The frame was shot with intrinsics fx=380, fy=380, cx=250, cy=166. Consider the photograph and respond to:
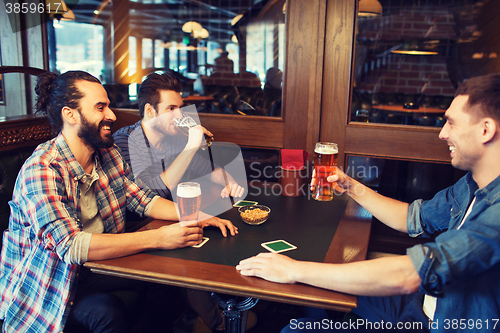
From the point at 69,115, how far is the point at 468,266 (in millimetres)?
1541

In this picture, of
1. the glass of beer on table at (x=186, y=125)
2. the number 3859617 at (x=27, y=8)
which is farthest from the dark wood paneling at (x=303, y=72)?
the number 3859617 at (x=27, y=8)

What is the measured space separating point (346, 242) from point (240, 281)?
49cm

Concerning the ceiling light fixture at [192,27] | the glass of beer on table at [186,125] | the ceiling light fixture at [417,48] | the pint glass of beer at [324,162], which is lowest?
the pint glass of beer at [324,162]

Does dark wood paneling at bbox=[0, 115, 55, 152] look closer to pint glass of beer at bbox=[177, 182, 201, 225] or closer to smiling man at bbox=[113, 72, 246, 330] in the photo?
smiling man at bbox=[113, 72, 246, 330]

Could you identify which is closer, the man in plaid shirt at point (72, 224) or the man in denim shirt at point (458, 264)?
the man in denim shirt at point (458, 264)

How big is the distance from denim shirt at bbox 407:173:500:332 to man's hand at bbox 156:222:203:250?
72 cm

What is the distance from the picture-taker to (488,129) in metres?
1.13

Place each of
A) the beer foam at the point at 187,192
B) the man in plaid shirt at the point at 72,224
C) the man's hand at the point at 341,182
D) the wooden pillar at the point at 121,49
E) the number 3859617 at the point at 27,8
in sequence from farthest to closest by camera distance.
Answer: the wooden pillar at the point at 121,49
the number 3859617 at the point at 27,8
the man's hand at the point at 341,182
the beer foam at the point at 187,192
the man in plaid shirt at the point at 72,224

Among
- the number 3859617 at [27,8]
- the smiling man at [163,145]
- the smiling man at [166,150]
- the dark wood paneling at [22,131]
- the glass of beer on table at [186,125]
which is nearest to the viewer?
the dark wood paneling at [22,131]

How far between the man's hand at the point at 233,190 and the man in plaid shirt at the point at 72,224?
346 mm

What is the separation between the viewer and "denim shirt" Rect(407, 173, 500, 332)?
38.5 inches

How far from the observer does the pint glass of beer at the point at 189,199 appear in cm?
146

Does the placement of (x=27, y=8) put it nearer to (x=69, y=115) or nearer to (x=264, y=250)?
(x=69, y=115)

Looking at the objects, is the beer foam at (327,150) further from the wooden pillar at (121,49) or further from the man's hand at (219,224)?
the wooden pillar at (121,49)
